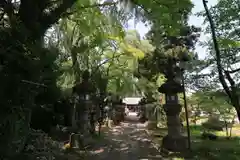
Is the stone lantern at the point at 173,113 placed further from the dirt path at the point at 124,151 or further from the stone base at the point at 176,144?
the dirt path at the point at 124,151

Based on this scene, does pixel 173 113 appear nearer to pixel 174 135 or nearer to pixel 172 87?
pixel 174 135

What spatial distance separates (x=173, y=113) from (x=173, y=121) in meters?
0.27

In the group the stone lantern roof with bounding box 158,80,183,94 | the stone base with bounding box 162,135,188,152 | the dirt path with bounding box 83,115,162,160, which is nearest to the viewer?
the dirt path with bounding box 83,115,162,160

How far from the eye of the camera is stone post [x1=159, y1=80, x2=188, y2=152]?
8.26 meters

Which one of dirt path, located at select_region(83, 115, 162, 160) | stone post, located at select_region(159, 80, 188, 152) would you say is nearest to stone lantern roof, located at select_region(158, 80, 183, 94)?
stone post, located at select_region(159, 80, 188, 152)

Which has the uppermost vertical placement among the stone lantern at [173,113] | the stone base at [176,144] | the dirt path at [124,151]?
the stone lantern at [173,113]

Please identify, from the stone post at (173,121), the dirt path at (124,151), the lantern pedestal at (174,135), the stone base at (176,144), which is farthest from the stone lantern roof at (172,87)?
the dirt path at (124,151)

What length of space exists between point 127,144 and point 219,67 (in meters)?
4.60

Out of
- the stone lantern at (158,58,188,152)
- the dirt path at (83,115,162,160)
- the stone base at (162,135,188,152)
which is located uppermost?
the stone lantern at (158,58,188,152)

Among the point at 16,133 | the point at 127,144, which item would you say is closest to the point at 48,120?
the point at 127,144

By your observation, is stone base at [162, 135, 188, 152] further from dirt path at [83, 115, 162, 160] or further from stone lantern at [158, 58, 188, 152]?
dirt path at [83, 115, 162, 160]

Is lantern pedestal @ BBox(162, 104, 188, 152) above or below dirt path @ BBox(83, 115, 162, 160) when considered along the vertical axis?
above

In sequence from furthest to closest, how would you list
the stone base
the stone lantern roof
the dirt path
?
the stone lantern roof, the stone base, the dirt path

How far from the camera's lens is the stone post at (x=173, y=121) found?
826 cm
